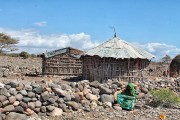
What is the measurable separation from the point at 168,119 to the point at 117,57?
721 cm

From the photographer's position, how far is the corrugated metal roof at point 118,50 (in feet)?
69.4

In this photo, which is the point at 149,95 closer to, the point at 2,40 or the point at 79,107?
the point at 79,107

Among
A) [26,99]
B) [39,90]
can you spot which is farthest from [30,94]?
[39,90]

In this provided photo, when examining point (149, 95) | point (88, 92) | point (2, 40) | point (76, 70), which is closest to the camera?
point (88, 92)

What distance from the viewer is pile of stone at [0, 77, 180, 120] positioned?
13.5m

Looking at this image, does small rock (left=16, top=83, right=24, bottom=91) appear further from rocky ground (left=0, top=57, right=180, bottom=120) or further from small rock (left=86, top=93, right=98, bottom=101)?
small rock (left=86, top=93, right=98, bottom=101)

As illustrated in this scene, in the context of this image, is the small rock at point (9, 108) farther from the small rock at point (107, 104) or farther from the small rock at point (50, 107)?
the small rock at point (107, 104)

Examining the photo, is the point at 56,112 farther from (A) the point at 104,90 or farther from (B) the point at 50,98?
(A) the point at 104,90

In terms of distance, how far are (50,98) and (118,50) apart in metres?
8.21

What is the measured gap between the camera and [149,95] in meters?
17.5

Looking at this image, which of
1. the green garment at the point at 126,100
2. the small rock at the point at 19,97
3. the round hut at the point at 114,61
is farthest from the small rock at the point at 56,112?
the round hut at the point at 114,61

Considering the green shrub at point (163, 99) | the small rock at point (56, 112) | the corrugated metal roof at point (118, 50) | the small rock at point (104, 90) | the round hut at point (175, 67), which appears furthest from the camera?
the round hut at point (175, 67)

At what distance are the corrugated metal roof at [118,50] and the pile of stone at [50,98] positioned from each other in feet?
16.6

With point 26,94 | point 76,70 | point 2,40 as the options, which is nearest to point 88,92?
point 26,94
